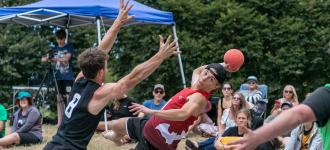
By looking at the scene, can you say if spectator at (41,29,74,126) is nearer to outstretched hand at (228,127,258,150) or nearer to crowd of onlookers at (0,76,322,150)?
crowd of onlookers at (0,76,322,150)

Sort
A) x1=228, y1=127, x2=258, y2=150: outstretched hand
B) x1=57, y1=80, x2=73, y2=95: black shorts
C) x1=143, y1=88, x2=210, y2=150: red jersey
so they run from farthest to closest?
x1=57, y1=80, x2=73, y2=95: black shorts
x1=143, y1=88, x2=210, y2=150: red jersey
x1=228, y1=127, x2=258, y2=150: outstretched hand

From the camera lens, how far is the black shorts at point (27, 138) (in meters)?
8.98

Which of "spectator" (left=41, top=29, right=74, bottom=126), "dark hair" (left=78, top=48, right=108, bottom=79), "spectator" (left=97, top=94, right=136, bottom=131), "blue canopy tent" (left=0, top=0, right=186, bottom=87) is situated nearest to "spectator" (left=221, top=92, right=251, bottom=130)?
"blue canopy tent" (left=0, top=0, right=186, bottom=87)

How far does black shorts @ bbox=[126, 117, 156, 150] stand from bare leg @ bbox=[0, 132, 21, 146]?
3.71 metres

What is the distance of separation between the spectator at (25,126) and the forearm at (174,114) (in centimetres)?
471

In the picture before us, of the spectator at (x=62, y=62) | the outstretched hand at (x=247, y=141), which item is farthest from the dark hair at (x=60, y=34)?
the outstretched hand at (x=247, y=141)

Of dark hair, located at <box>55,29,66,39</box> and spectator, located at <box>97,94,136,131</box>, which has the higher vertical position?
dark hair, located at <box>55,29,66,39</box>

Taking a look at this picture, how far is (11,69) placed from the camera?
58.2 feet

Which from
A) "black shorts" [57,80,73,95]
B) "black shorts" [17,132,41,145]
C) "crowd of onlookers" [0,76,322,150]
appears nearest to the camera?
"crowd of onlookers" [0,76,322,150]

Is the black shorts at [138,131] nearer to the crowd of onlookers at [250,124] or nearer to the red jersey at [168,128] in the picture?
the red jersey at [168,128]

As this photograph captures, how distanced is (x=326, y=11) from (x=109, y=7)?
6.47m

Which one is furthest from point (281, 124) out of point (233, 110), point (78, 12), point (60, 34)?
point (60, 34)

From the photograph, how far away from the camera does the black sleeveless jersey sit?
429 cm

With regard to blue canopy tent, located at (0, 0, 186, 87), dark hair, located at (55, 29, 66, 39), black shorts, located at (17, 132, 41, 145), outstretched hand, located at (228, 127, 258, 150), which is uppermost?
blue canopy tent, located at (0, 0, 186, 87)
